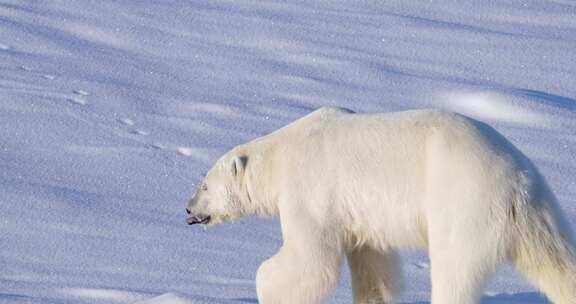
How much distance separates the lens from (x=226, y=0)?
1555 centimetres

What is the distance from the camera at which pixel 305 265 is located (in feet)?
17.8

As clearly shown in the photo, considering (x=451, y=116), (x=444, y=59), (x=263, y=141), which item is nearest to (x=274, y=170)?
(x=263, y=141)

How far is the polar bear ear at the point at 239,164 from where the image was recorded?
5840mm

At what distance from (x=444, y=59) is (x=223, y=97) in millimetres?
2893

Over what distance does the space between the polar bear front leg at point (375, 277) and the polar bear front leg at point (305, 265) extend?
36cm

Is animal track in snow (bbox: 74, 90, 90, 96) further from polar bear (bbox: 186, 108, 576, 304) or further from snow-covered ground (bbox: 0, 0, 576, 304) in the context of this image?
polar bear (bbox: 186, 108, 576, 304)

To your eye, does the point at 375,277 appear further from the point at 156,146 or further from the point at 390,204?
Answer: the point at 156,146

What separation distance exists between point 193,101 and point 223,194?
5.48 metres

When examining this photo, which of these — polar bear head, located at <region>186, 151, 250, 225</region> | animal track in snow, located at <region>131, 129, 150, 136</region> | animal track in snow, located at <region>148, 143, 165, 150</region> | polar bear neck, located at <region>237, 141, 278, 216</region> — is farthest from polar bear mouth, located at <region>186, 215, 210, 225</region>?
animal track in snow, located at <region>131, 129, 150, 136</region>

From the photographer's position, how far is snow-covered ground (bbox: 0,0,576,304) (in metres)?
7.19

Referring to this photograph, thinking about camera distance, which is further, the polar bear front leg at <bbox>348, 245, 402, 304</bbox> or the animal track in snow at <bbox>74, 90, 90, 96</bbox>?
the animal track in snow at <bbox>74, 90, 90, 96</bbox>

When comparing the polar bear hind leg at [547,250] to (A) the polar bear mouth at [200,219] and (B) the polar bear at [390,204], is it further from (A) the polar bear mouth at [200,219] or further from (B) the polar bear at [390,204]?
(A) the polar bear mouth at [200,219]

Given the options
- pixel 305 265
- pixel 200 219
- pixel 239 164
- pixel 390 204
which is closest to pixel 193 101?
pixel 200 219

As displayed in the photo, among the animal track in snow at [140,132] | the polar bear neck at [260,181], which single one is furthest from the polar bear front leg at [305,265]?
the animal track in snow at [140,132]
